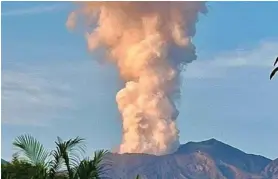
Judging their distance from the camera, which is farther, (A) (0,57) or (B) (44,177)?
(B) (44,177)

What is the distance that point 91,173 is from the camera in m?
18.4

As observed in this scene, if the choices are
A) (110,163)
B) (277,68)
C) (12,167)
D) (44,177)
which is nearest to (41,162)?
(44,177)

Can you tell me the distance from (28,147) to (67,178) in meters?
1.18

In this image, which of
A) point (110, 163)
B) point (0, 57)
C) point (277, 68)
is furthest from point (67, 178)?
point (277, 68)

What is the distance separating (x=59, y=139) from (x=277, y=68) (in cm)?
707

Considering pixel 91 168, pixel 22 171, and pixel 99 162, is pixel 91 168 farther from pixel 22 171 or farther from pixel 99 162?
pixel 22 171

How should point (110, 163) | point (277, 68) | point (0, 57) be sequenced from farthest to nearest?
point (277, 68), point (110, 163), point (0, 57)

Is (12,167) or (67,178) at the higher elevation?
(12,167)

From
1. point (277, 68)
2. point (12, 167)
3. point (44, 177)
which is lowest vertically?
point (44, 177)

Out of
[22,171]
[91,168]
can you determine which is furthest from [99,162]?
[22,171]

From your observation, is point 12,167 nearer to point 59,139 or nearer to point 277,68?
point 59,139

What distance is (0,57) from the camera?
17047mm

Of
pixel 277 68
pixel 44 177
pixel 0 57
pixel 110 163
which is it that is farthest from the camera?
pixel 277 68

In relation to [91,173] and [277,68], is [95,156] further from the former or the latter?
[277,68]
